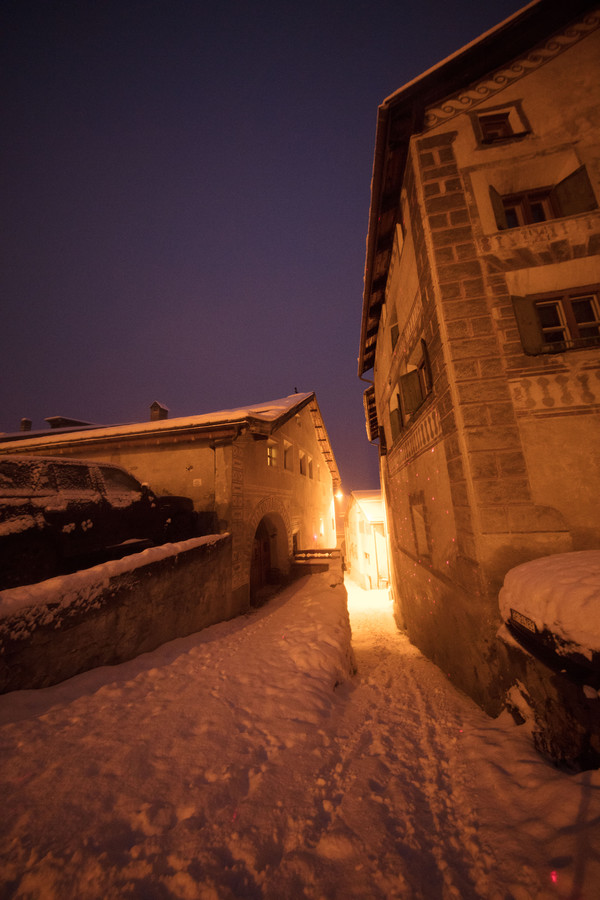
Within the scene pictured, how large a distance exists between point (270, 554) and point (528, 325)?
32.2 ft

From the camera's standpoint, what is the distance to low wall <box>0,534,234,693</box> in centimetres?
297

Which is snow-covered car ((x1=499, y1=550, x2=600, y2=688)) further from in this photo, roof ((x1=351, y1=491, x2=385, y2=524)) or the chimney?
the chimney

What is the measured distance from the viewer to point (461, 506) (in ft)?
16.3

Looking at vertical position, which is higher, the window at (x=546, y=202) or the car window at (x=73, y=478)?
the window at (x=546, y=202)

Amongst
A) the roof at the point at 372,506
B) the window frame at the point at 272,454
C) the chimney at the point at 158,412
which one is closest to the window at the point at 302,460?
the window frame at the point at 272,454

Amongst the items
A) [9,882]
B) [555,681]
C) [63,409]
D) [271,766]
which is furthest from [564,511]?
[63,409]

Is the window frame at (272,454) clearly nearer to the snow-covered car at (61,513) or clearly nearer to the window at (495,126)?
the snow-covered car at (61,513)

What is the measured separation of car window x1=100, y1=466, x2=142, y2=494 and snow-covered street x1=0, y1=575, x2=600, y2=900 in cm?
340

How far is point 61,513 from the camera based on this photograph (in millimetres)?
4633

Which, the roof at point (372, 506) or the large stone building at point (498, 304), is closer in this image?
the large stone building at point (498, 304)

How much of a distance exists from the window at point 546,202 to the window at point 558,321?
4.70 ft

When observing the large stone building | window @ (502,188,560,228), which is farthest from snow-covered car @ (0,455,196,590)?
window @ (502,188,560,228)

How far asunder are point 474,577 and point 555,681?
67.0 inches

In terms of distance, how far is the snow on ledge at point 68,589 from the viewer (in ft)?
9.74
